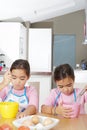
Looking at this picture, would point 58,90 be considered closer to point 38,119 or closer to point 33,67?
point 38,119

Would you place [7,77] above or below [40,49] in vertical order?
below

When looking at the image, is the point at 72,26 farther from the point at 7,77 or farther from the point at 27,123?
the point at 27,123

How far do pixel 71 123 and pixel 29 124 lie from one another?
25cm

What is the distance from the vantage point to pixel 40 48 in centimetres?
672

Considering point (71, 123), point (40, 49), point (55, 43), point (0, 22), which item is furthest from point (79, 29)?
point (71, 123)

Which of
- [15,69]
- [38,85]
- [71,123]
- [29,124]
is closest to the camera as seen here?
[29,124]

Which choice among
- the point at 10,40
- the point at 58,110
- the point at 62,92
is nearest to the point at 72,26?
the point at 10,40

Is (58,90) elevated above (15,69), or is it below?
below

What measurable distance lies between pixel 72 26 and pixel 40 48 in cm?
153

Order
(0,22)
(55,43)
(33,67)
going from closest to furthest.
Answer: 1. (0,22)
2. (33,67)
3. (55,43)

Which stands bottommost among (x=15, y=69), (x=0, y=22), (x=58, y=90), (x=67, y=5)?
(x=58, y=90)

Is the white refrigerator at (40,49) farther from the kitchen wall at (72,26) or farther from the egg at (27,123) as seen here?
the egg at (27,123)

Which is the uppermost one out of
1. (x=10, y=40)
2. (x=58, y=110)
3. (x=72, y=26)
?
(x=72, y=26)

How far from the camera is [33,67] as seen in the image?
21.7 ft
